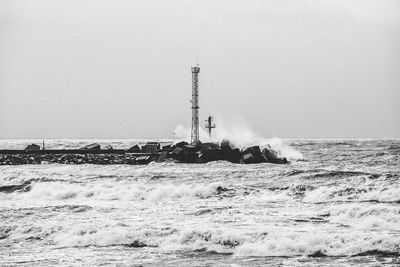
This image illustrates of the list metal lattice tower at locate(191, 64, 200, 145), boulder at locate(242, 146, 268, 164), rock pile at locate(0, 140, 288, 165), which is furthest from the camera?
metal lattice tower at locate(191, 64, 200, 145)

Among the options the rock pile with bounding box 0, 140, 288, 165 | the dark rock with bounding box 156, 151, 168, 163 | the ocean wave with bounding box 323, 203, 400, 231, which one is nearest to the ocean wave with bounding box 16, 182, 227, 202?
the ocean wave with bounding box 323, 203, 400, 231

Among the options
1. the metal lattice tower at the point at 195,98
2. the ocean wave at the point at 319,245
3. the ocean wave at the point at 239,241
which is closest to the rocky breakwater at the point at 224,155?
the metal lattice tower at the point at 195,98

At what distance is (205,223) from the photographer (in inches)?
548

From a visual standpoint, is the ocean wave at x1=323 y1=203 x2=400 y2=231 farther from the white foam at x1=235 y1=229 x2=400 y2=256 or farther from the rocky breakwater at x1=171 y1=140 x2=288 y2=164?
the rocky breakwater at x1=171 y1=140 x2=288 y2=164

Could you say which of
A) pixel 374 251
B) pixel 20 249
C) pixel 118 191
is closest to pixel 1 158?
pixel 118 191

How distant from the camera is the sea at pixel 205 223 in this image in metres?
11.1

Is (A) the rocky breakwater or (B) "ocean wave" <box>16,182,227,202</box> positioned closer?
(B) "ocean wave" <box>16,182,227,202</box>

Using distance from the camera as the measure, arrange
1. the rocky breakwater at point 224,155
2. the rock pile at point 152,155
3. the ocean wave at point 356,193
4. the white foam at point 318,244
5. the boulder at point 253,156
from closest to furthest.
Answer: the white foam at point 318,244 < the ocean wave at point 356,193 < the boulder at point 253,156 < the rocky breakwater at point 224,155 < the rock pile at point 152,155

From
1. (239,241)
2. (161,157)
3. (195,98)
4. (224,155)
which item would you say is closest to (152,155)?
(161,157)

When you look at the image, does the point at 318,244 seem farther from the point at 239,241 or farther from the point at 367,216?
the point at 367,216

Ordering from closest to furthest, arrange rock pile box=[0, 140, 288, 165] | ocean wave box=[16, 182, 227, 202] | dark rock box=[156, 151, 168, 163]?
ocean wave box=[16, 182, 227, 202]
rock pile box=[0, 140, 288, 165]
dark rock box=[156, 151, 168, 163]

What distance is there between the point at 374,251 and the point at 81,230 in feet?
20.6

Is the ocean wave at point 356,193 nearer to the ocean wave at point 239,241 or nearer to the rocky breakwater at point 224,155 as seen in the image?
the ocean wave at point 239,241

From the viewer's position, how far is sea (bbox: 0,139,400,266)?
11.1 metres
